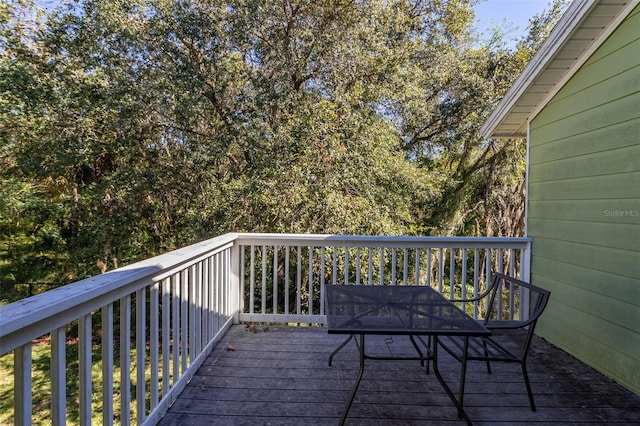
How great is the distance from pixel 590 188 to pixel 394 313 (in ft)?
6.56

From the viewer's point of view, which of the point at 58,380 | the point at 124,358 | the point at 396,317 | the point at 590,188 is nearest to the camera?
the point at 58,380

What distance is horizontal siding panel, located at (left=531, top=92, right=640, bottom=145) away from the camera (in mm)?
2615

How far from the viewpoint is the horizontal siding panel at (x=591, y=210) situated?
2.60 m

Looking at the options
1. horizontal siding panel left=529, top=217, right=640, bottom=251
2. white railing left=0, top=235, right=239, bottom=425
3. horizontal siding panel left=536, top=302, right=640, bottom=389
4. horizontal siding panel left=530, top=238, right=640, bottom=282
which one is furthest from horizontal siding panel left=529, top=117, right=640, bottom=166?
white railing left=0, top=235, right=239, bottom=425

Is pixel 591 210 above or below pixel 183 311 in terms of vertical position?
above

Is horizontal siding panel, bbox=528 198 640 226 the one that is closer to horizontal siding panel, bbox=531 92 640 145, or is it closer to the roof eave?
horizontal siding panel, bbox=531 92 640 145

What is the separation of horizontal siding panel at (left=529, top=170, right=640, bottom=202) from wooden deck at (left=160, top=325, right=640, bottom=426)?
1340 millimetres

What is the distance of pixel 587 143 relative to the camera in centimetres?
304

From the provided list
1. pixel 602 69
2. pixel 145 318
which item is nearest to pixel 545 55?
pixel 602 69

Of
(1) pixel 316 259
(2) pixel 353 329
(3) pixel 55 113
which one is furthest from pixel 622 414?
(3) pixel 55 113

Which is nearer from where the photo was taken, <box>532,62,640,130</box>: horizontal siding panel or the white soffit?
<box>532,62,640,130</box>: horizontal siding panel

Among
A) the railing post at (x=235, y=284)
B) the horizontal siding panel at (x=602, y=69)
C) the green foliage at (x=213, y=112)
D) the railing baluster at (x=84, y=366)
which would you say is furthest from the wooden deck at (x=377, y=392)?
the green foliage at (x=213, y=112)

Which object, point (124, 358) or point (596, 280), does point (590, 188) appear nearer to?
point (596, 280)

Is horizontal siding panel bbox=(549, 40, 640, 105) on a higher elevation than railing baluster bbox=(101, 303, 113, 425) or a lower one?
higher
